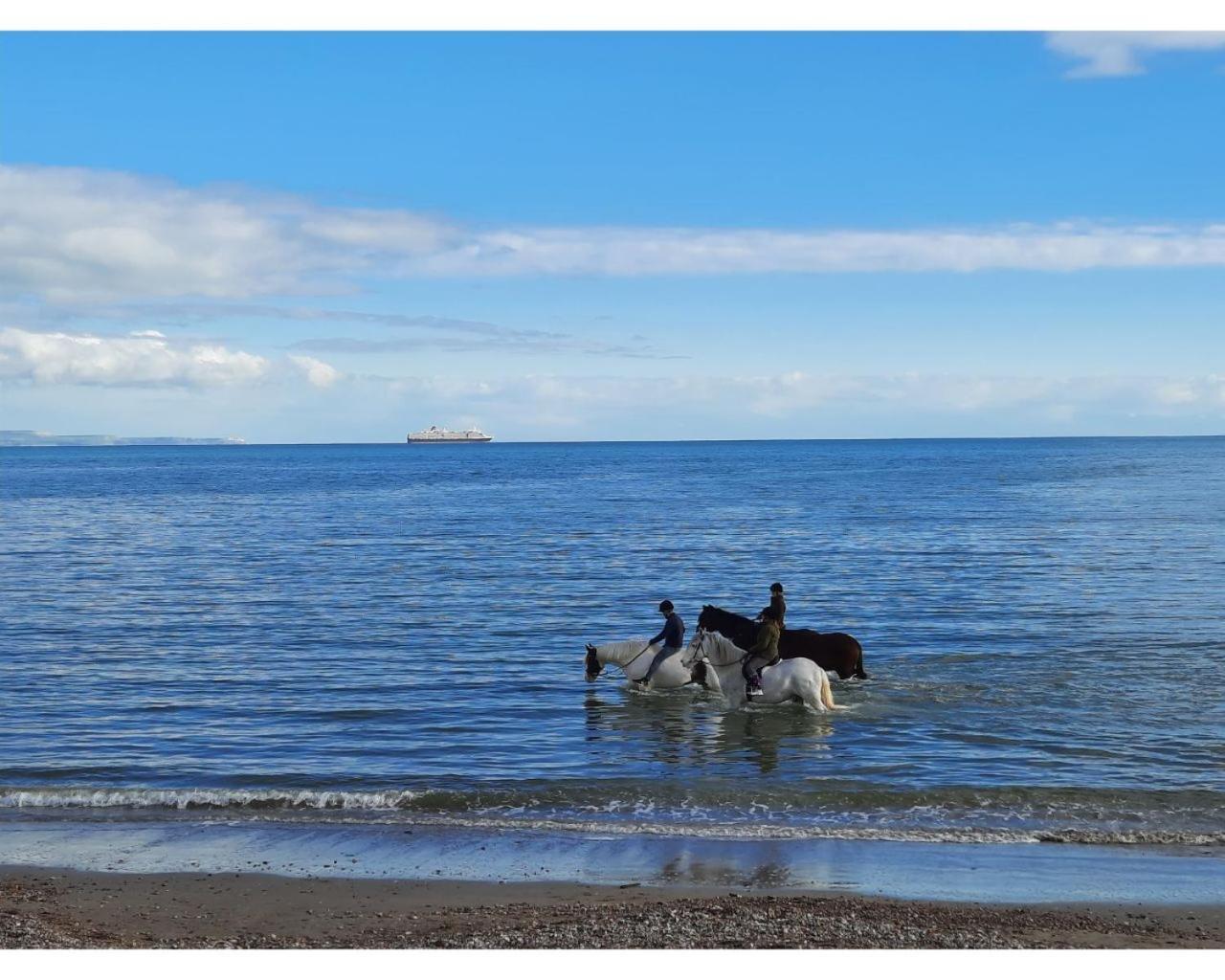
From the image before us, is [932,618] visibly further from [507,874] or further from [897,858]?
[507,874]

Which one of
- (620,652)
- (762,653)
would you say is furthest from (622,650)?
(762,653)

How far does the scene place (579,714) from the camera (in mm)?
21625

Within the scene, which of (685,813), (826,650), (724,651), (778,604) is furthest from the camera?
(826,650)

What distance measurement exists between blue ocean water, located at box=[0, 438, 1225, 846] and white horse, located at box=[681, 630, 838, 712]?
0.41 m

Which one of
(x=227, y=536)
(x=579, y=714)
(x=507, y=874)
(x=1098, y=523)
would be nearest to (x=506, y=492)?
(x=227, y=536)

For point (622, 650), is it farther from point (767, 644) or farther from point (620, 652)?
point (767, 644)

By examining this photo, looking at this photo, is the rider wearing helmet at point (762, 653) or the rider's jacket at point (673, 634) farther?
the rider's jacket at point (673, 634)

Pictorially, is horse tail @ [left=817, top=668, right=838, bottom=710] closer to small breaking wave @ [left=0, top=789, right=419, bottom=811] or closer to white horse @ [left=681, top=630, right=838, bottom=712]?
white horse @ [left=681, top=630, right=838, bottom=712]

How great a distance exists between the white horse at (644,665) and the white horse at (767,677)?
1.69ft

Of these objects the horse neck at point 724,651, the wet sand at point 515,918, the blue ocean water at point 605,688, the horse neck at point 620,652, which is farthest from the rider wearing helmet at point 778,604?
the wet sand at point 515,918

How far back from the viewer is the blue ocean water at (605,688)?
16438mm

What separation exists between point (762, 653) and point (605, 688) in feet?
12.8

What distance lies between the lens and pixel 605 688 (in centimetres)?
2405

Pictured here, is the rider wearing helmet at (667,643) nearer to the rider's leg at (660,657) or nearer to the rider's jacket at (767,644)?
the rider's leg at (660,657)
